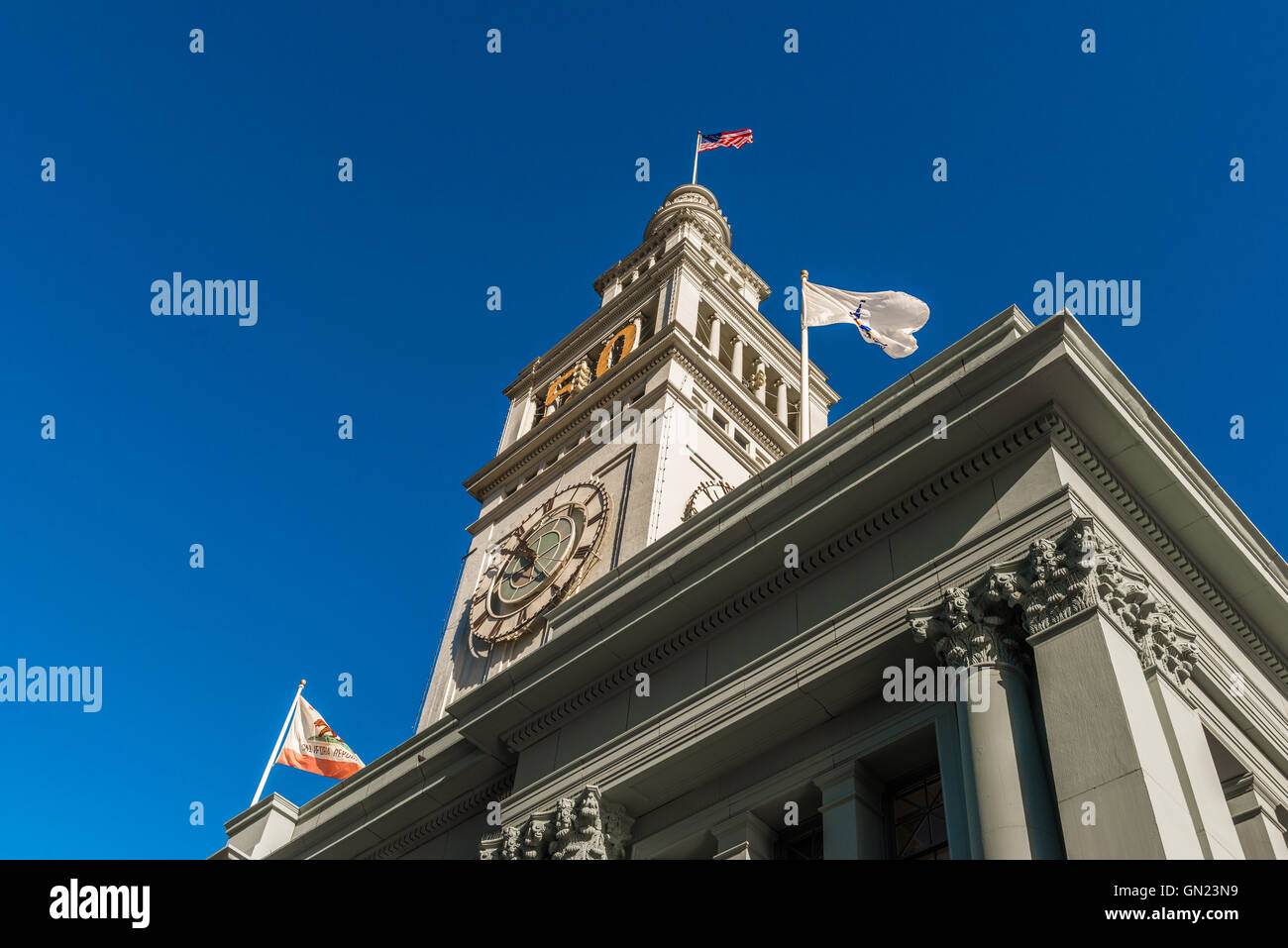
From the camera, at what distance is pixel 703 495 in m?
41.4

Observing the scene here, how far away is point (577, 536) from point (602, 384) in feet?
29.2

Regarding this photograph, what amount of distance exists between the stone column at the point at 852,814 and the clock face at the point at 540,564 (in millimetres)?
21732

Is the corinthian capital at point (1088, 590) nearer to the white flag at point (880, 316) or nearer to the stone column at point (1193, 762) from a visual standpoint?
the stone column at point (1193, 762)

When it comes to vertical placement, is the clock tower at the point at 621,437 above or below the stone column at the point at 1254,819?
above

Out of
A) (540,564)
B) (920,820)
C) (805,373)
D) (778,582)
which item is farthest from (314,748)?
(920,820)

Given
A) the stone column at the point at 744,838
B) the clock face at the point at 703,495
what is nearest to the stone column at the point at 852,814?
the stone column at the point at 744,838

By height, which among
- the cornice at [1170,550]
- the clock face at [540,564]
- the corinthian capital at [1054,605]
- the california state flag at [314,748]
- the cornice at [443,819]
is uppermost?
the clock face at [540,564]

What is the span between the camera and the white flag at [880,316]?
104ft

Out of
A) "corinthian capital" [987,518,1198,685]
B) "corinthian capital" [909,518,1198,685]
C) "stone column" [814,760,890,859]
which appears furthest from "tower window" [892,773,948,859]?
"corinthian capital" [987,518,1198,685]

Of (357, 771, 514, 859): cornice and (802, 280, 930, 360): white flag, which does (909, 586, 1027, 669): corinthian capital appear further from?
(802, 280, 930, 360): white flag

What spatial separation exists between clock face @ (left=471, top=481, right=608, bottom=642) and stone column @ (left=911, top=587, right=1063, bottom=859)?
23.2 metres

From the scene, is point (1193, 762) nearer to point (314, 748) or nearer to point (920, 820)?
point (920, 820)
